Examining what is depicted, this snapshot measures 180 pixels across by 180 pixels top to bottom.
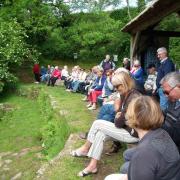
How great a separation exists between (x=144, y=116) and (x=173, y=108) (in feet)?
3.93

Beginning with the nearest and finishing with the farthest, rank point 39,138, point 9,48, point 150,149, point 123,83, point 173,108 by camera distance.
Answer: point 150,149 < point 173,108 < point 123,83 < point 39,138 < point 9,48

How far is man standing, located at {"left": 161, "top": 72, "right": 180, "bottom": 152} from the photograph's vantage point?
14.2ft

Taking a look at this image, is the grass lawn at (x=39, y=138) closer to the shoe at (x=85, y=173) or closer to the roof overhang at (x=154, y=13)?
the shoe at (x=85, y=173)

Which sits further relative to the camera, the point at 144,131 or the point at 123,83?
the point at 123,83

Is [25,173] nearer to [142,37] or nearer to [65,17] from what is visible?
[142,37]

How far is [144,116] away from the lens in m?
3.38

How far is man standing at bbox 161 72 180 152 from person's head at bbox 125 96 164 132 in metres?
0.94

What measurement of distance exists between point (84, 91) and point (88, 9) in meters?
14.2

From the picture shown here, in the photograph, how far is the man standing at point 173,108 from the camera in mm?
4316

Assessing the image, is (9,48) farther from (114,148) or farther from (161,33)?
(114,148)

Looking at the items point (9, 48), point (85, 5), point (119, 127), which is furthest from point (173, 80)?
point (85, 5)

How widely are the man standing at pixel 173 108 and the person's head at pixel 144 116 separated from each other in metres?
0.94

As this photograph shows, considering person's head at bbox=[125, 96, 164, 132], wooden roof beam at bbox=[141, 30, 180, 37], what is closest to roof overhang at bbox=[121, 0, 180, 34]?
wooden roof beam at bbox=[141, 30, 180, 37]

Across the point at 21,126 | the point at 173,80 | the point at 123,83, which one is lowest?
the point at 21,126
